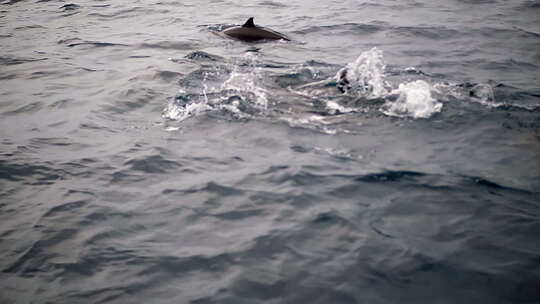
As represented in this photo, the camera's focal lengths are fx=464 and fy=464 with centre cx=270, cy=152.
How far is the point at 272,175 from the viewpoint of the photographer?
17.4 ft

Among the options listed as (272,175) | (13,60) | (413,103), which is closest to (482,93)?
(413,103)

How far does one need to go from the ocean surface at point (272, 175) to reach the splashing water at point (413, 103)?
1.1 inches

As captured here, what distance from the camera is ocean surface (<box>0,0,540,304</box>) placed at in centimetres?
375

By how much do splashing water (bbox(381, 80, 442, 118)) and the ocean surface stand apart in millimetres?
29

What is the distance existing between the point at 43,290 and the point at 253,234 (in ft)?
5.83

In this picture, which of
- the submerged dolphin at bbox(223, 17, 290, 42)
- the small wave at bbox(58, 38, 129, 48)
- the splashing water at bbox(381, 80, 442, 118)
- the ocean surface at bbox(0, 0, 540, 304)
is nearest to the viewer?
the ocean surface at bbox(0, 0, 540, 304)

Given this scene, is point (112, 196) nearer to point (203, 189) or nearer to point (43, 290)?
point (203, 189)

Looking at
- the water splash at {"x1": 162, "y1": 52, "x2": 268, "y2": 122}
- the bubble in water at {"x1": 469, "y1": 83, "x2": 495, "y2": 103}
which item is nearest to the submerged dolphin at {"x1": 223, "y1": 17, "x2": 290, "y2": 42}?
the water splash at {"x1": 162, "y1": 52, "x2": 268, "y2": 122}

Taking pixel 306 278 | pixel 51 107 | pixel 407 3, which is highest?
pixel 407 3

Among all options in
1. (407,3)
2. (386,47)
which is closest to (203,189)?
(386,47)

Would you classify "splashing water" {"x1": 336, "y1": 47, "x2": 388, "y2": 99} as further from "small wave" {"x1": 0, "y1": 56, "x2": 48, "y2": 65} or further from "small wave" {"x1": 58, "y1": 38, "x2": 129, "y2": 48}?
"small wave" {"x1": 0, "y1": 56, "x2": 48, "y2": 65}

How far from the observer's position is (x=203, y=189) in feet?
16.7

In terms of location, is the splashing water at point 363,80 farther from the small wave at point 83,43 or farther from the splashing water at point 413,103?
the small wave at point 83,43

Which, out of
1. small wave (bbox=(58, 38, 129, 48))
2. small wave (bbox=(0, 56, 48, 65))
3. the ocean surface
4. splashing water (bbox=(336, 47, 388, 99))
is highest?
small wave (bbox=(58, 38, 129, 48))
